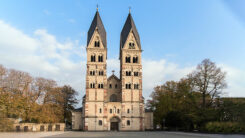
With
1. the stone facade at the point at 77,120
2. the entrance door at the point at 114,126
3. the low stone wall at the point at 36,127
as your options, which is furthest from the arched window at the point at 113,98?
the low stone wall at the point at 36,127

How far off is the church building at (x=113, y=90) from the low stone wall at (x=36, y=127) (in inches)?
224

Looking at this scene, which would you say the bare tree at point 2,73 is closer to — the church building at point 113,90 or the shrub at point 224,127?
the church building at point 113,90

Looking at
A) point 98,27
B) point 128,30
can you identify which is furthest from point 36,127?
point 128,30

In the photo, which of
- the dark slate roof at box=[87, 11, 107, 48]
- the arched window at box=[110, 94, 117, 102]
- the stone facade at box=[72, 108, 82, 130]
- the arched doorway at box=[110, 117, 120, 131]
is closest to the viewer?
the arched doorway at box=[110, 117, 120, 131]

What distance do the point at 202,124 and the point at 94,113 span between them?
2445 cm

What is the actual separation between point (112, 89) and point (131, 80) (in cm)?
548

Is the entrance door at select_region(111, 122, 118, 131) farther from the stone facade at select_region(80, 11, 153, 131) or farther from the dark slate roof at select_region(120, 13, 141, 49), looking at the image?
the dark slate roof at select_region(120, 13, 141, 49)

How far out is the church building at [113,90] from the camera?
55719 mm

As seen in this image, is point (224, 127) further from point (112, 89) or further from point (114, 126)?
point (112, 89)

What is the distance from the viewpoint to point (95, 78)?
57.1m

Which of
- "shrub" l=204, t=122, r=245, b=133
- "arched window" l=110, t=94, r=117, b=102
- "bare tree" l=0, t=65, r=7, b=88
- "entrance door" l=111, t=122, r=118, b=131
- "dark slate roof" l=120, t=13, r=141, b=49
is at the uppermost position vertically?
"dark slate roof" l=120, t=13, r=141, b=49

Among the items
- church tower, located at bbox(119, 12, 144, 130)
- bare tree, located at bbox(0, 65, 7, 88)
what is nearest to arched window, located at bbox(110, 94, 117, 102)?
church tower, located at bbox(119, 12, 144, 130)

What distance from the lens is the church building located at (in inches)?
2194

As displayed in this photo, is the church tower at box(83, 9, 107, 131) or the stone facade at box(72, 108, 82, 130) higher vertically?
the church tower at box(83, 9, 107, 131)
